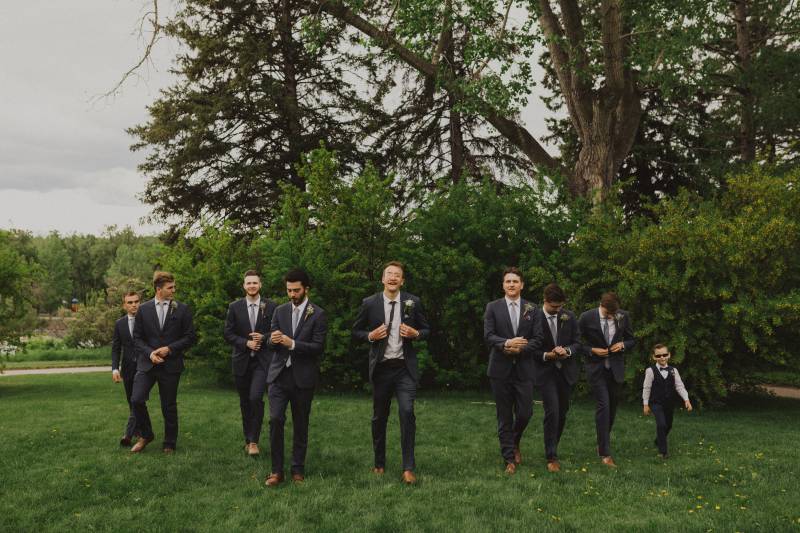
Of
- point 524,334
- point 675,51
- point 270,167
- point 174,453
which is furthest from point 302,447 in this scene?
point 270,167

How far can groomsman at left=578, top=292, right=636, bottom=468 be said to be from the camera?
7367mm

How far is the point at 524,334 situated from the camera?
6.91m

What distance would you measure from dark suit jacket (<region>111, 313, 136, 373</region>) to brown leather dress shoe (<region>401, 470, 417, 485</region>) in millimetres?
4165

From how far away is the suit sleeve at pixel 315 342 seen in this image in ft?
20.8

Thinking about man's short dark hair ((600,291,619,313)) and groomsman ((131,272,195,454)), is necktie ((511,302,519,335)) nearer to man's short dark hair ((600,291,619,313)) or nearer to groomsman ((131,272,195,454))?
man's short dark hair ((600,291,619,313))

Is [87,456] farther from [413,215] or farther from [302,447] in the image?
[413,215]

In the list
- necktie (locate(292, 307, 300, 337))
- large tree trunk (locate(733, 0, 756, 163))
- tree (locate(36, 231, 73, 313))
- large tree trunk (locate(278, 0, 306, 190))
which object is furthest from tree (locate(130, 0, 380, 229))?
tree (locate(36, 231, 73, 313))

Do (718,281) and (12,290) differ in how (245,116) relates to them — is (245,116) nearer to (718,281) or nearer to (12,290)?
(12,290)

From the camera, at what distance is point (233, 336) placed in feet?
24.3

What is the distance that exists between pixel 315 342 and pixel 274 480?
4.71 feet

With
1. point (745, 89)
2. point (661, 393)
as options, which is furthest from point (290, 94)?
point (661, 393)

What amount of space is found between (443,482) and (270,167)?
22.1 m

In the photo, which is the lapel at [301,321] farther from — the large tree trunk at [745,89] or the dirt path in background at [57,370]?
the dirt path in background at [57,370]

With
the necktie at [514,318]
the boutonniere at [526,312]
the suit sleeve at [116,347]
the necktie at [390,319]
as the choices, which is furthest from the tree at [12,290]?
the boutonniere at [526,312]
